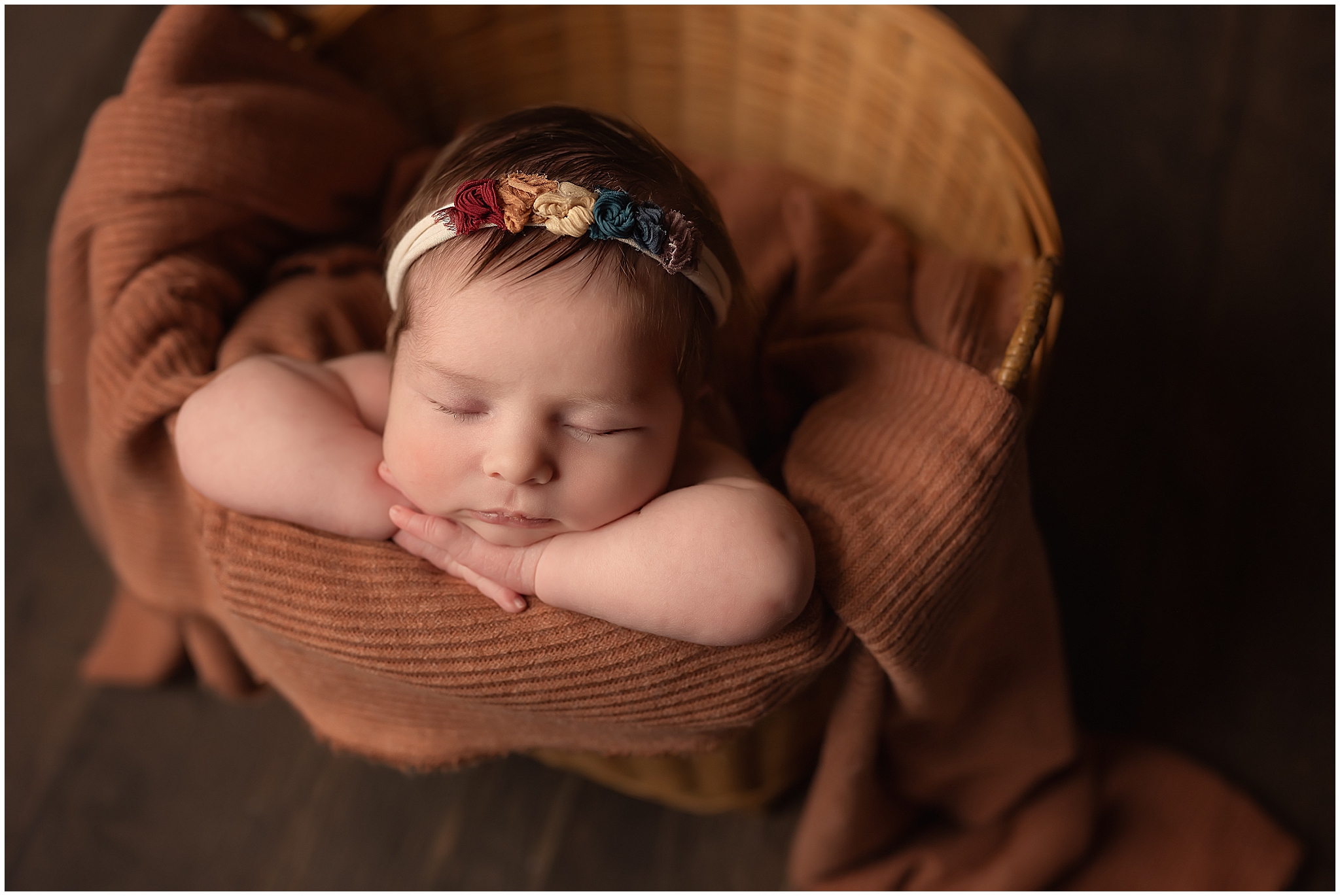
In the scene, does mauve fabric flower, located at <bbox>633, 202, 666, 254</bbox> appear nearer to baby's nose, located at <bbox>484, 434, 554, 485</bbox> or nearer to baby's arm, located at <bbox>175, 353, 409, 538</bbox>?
baby's nose, located at <bbox>484, 434, 554, 485</bbox>

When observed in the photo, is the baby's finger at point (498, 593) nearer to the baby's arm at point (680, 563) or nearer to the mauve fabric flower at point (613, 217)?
the baby's arm at point (680, 563)

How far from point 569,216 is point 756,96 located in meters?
0.73

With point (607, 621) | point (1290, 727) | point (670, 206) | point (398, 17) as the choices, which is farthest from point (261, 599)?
point (1290, 727)

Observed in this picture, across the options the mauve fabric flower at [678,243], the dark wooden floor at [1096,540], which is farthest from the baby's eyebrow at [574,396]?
the dark wooden floor at [1096,540]

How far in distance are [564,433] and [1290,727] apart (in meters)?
1.05

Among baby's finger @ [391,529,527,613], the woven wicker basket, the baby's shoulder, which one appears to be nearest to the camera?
baby's finger @ [391,529,527,613]

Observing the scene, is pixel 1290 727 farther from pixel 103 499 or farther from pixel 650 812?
pixel 103 499

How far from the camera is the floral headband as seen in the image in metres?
0.70

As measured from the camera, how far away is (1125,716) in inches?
51.5

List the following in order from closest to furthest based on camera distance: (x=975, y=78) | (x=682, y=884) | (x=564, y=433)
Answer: (x=564, y=433), (x=975, y=78), (x=682, y=884)

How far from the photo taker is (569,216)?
0.70 m

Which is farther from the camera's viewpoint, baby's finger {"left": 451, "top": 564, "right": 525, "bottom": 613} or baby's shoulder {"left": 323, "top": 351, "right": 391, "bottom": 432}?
baby's shoulder {"left": 323, "top": 351, "right": 391, "bottom": 432}

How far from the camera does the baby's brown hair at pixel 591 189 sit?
719 millimetres

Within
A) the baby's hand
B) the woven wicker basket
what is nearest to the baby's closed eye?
the baby's hand
